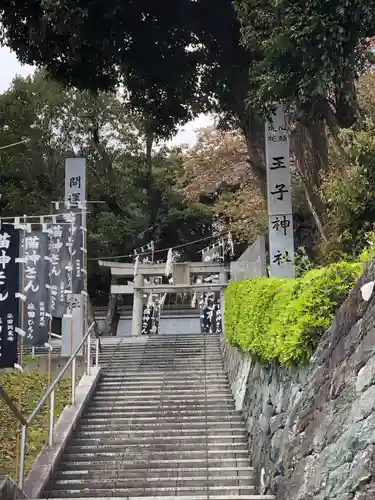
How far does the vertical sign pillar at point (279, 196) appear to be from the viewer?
8281mm

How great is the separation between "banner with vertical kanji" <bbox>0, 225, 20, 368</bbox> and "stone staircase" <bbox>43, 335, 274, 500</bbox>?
5.01 feet

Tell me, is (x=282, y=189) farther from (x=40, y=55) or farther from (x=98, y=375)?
(x=40, y=55)

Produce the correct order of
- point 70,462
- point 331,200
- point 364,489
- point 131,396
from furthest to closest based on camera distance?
point 131,396 → point 331,200 → point 70,462 → point 364,489

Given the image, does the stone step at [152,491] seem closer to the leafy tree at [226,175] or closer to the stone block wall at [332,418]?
the stone block wall at [332,418]

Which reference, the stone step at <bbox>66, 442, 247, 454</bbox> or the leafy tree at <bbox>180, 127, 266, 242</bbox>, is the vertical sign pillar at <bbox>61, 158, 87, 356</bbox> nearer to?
the stone step at <bbox>66, 442, 247, 454</bbox>

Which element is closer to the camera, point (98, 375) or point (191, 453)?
point (191, 453)

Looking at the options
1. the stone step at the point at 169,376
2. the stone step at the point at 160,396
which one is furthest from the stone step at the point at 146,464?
the stone step at the point at 169,376

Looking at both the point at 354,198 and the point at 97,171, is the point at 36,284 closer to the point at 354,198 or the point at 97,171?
the point at 354,198

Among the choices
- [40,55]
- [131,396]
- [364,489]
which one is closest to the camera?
[364,489]

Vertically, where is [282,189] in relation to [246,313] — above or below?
above

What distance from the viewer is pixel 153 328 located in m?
22.5

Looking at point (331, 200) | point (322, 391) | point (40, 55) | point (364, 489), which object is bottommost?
point (364, 489)

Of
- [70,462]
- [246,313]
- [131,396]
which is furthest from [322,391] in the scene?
[131,396]

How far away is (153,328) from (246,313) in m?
15.2
